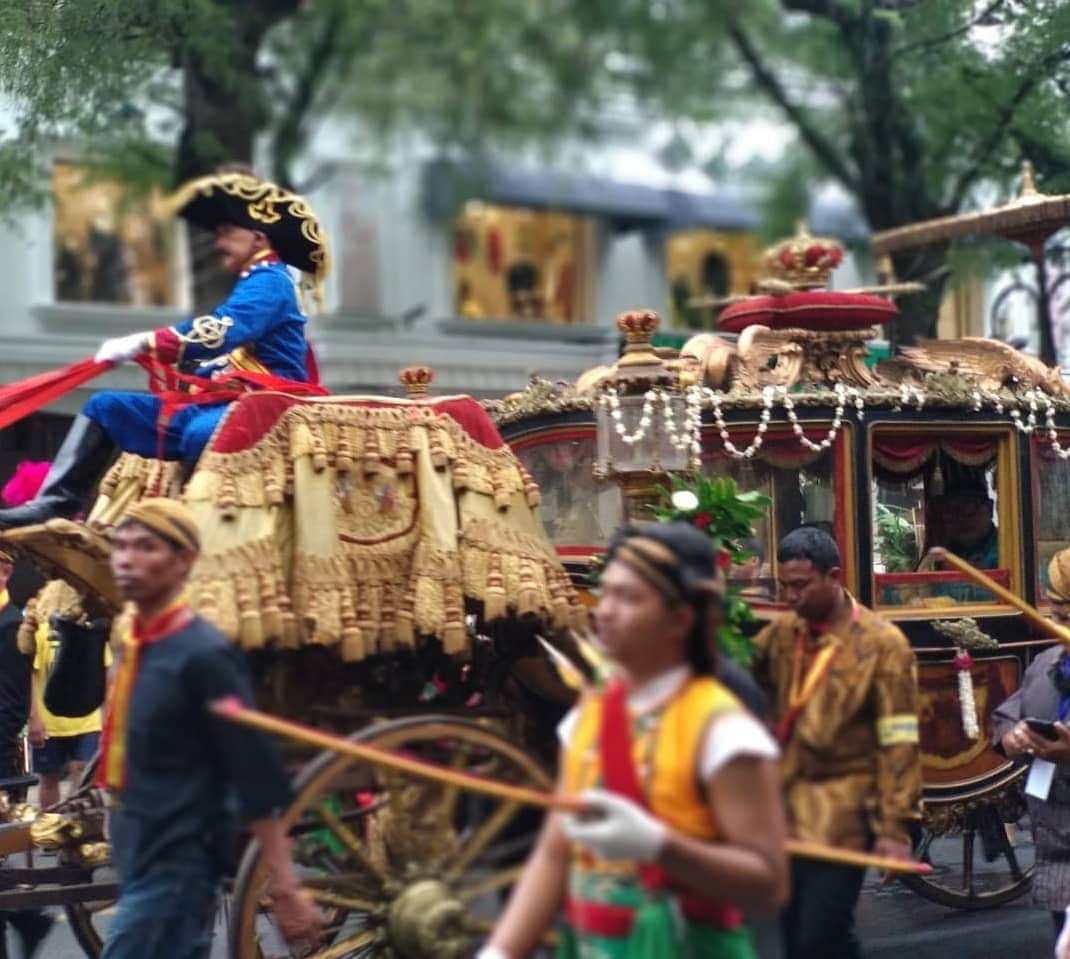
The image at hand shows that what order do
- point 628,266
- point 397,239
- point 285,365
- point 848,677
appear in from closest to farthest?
point 848,677 → point 285,365 → point 397,239 → point 628,266

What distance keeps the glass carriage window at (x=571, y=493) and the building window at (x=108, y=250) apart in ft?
37.0

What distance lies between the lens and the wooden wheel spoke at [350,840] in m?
5.67

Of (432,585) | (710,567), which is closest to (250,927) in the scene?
(432,585)

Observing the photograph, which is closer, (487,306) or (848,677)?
(848,677)

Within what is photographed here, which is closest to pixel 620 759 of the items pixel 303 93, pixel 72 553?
pixel 72 553

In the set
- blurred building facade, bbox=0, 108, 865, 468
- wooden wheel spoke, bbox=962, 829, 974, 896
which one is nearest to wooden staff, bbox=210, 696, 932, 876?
wooden wheel spoke, bbox=962, 829, 974, 896

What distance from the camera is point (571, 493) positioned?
822cm

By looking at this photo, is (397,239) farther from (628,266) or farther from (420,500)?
(420,500)

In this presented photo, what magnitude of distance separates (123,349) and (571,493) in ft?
7.47

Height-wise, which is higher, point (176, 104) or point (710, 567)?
point (176, 104)

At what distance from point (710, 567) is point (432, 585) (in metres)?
2.19

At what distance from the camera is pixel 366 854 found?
19.1 feet

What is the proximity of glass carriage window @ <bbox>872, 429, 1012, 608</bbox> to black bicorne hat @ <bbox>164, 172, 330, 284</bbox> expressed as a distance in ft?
8.30

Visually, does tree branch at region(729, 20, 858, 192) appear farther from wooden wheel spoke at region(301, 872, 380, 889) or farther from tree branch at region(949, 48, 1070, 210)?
wooden wheel spoke at region(301, 872, 380, 889)
